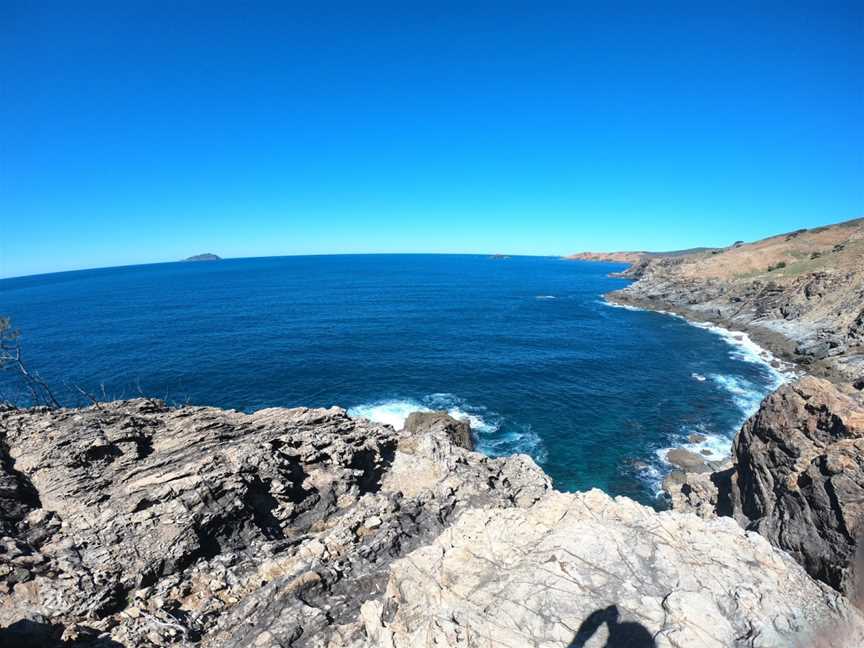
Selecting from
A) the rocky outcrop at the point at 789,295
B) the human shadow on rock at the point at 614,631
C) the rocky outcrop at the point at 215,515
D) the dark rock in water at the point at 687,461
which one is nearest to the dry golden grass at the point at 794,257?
the rocky outcrop at the point at 789,295

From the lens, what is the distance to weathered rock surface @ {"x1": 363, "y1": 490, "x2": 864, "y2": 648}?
1191 centimetres

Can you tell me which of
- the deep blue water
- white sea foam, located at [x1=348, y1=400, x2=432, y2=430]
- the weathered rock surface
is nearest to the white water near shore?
the deep blue water

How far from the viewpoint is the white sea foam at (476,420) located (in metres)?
48.3

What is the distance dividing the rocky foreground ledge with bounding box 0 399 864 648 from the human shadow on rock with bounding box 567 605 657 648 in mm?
46

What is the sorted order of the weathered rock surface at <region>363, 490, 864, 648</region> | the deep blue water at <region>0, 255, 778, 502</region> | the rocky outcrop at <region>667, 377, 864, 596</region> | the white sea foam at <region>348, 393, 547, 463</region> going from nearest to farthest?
1. the weathered rock surface at <region>363, 490, 864, 648</region>
2. the rocky outcrop at <region>667, 377, 864, 596</region>
3. the white sea foam at <region>348, 393, 547, 463</region>
4. the deep blue water at <region>0, 255, 778, 502</region>

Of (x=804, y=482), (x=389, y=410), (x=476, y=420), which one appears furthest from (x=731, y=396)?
(x=389, y=410)

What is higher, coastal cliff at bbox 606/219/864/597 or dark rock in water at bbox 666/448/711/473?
coastal cliff at bbox 606/219/864/597

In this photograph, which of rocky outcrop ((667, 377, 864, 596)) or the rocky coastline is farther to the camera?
rocky outcrop ((667, 377, 864, 596))

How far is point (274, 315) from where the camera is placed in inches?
4707

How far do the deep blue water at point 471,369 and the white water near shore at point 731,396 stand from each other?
0.35 metres

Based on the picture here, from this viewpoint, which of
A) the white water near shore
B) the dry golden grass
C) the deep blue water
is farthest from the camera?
the dry golden grass

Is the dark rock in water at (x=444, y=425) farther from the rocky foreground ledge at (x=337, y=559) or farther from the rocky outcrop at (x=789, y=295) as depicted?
the rocky outcrop at (x=789, y=295)

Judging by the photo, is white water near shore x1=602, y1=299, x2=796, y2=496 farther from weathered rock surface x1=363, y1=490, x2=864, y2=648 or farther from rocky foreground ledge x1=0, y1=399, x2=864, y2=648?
weathered rock surface x1=363, y1=490, x2=864, y2=648

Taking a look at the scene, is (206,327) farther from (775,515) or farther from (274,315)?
(775,515)
